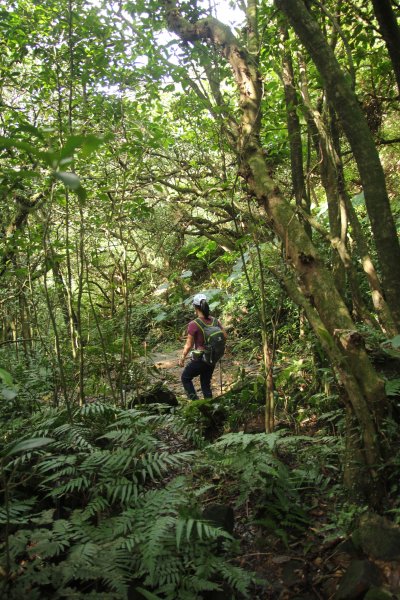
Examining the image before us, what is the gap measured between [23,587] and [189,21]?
5421 mm

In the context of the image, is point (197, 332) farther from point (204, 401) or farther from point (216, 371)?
point (216, 371)

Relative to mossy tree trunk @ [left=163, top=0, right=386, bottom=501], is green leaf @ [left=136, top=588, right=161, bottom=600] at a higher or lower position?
lower

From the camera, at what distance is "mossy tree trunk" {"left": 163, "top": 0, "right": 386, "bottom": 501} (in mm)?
2943

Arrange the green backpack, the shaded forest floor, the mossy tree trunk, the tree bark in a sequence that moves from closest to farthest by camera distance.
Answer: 1. the shaded forest floor
2. the mossy tree trunk
3. the tree bark
4. the green backpack

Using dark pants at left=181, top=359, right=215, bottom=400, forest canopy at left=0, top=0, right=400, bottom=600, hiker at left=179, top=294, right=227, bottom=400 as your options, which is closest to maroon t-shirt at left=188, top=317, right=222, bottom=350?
hiker at left=179, top=294, right=227, bottom=400

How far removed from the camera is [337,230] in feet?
17.3

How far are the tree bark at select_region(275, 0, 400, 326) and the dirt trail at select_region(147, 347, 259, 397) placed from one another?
3.20 meters

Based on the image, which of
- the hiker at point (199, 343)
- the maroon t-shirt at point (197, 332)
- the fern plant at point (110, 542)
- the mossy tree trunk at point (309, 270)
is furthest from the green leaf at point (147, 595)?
the maroon t-shirt at point (197, 332)

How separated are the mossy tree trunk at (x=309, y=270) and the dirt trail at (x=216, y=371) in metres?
2.95

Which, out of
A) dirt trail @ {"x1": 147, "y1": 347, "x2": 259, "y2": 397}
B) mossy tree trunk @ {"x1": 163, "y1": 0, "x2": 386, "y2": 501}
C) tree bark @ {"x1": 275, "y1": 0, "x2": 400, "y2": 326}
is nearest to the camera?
mossy tree trunk @ {"x1": 163, "y1": 0, "x2": 386, "y2": 501}

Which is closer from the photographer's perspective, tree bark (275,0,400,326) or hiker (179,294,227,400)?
tree bark (275,0,400,326)

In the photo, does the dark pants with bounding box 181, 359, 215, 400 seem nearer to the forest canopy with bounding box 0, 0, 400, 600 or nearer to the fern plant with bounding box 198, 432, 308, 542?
the forest canopy with bounding box 0, 0, 400, 600

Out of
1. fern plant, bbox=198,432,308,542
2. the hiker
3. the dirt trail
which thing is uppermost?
the hiker

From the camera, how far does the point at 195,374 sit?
593cm
